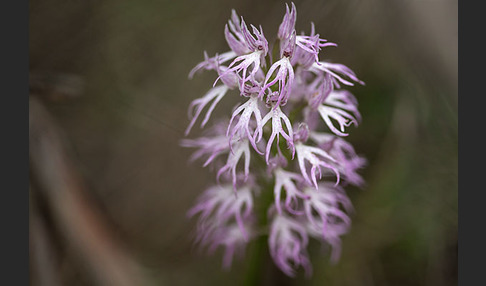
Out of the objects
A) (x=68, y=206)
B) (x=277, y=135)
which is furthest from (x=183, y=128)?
(x=277, y=135)

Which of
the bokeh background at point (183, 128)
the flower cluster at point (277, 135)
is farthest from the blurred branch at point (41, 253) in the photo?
the flower cluster at point (277, 135)

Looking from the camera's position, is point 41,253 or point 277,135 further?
point 41,253

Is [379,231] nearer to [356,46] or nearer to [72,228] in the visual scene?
[356,46]

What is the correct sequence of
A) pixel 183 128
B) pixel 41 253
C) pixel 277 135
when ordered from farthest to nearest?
pixel 183 128
pixel 41 253
pixel 277 135

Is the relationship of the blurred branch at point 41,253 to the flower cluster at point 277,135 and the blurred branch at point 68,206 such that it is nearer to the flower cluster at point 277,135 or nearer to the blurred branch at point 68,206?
the blurred branch at point 68,206

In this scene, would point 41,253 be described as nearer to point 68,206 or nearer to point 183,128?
point 68,206

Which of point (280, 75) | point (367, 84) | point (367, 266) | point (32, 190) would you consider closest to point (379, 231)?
point (367, 266)

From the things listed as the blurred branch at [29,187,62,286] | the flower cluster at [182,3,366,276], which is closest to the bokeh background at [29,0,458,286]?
the blurred branch at [29,187,62,286]
